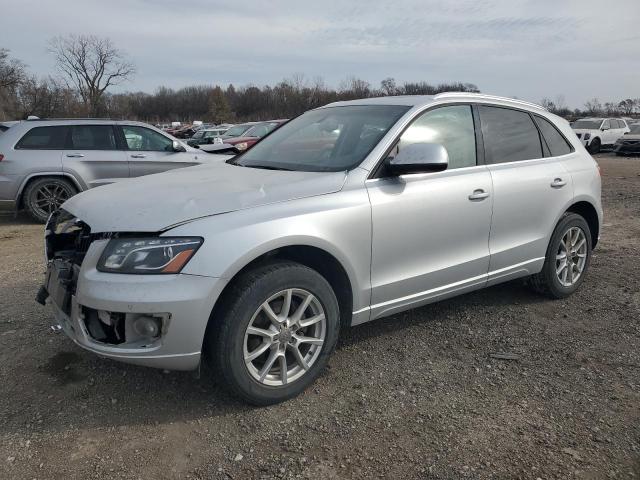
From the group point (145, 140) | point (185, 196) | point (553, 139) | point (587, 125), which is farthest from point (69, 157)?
point (587, 125)

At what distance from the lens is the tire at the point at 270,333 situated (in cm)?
260

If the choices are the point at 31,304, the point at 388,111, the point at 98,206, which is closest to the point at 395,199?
the point at 388,111

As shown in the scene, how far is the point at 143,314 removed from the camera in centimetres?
248

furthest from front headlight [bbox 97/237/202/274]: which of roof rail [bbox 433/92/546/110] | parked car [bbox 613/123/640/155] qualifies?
parked car [bbox 613/123/640/155]

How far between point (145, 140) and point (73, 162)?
119 centimetres

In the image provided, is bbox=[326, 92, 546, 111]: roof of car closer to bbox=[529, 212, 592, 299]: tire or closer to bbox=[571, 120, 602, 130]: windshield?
bbox=[529, 212, 592, 299]: tire

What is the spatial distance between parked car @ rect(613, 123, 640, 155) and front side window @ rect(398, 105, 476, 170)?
2097 centimetres

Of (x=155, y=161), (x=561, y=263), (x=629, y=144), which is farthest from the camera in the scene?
(x=629, y=144)

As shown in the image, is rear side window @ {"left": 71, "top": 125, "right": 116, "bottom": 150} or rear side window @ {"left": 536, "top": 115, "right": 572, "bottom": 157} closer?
rear side window @ {"left": 536, "top": 115, "right": 572, "bottom": 157}

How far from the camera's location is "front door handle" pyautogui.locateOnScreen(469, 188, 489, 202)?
11.7 ft

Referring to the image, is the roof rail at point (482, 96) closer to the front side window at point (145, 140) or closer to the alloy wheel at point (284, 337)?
the alloy wheel at point (284, 337)

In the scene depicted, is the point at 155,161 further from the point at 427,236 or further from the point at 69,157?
the point at 427,236

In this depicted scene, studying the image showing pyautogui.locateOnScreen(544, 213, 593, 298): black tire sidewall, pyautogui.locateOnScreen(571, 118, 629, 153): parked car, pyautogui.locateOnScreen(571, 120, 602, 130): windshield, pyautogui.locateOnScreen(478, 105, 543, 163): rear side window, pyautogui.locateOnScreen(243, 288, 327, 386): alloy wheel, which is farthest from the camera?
pyautogui.locateOnScreen(571, 120, 602, 130): windshield

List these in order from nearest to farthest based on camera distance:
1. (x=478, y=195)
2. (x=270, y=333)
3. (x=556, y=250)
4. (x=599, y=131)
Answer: (x=270, y=333) < (x=478, y=195) < (x=556, y=250) < (x=599, y=131)
